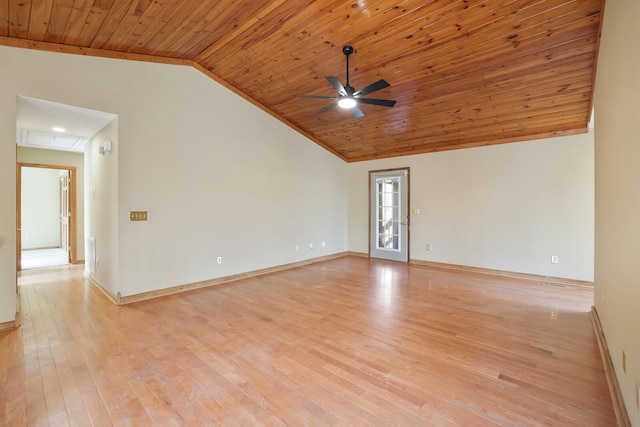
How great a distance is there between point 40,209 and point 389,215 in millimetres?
9835

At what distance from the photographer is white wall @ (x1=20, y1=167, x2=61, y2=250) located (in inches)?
323

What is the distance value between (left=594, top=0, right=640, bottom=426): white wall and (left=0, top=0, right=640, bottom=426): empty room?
0.03m

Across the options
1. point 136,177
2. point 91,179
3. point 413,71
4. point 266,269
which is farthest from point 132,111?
point 413,71

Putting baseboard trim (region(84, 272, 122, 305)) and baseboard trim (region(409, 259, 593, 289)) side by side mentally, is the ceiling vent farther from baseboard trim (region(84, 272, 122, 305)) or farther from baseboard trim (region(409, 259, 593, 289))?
baseboard trim (region(409, 259, 593, 289))

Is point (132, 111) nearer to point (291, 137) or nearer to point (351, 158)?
point (291, 137)

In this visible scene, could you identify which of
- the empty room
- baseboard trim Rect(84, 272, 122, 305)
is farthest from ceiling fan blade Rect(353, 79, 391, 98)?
baseboard trim Rect(84, 272, 122, 305)

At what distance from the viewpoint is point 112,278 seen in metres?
3.92

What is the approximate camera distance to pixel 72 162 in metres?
6.25

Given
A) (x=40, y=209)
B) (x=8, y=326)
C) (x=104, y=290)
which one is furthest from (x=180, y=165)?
(x=40, y=209)

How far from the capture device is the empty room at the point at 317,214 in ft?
6.31

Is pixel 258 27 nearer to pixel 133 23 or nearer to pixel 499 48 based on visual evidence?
pixel 133 23

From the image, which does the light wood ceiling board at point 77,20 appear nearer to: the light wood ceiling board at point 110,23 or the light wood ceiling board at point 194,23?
the light wood ceiling board at point 110,23

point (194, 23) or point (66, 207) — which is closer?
point (194, 23)

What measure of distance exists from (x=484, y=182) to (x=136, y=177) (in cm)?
571
